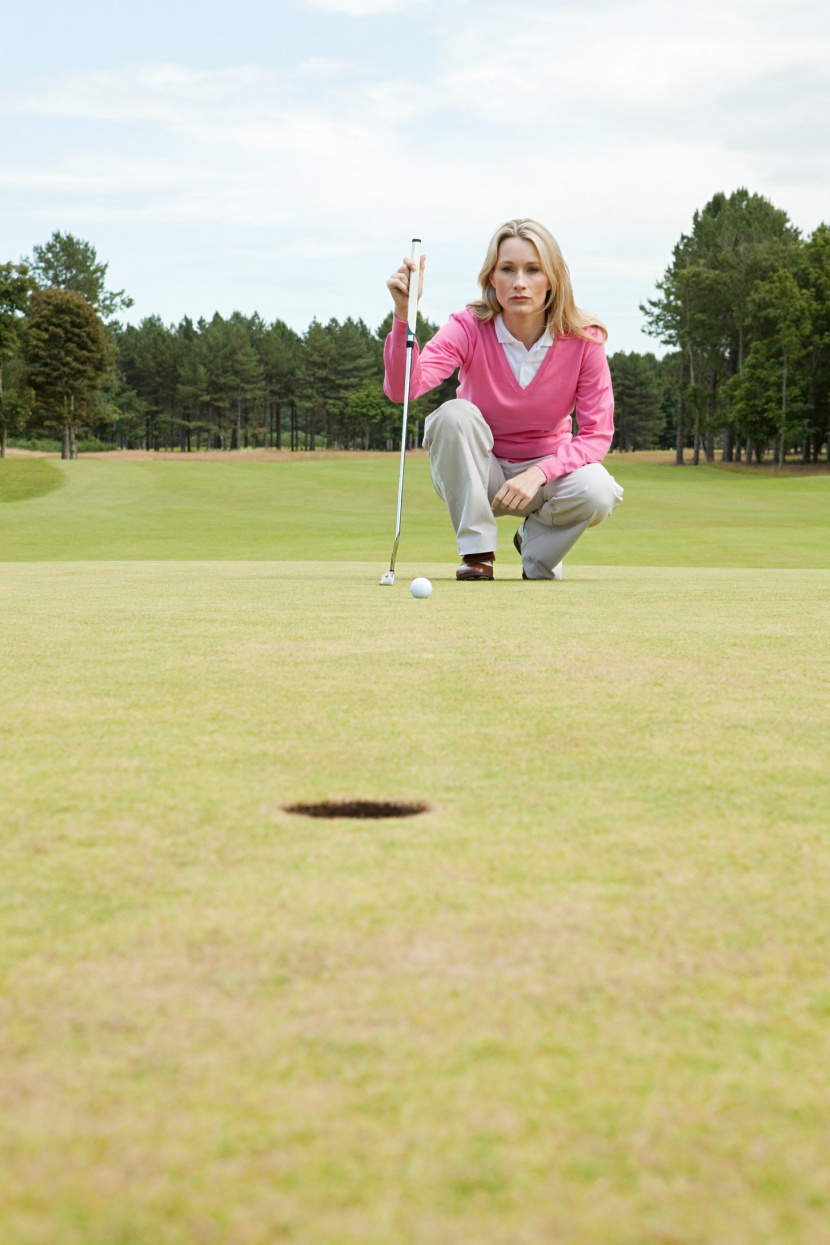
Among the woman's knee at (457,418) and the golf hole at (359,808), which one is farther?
the woman's knee at (457,418)

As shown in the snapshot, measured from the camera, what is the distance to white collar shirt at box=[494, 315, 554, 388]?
6.53 meters

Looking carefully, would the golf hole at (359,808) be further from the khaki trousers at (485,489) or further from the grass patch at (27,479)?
the grass patch at (27,479)

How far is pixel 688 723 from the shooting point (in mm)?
2621

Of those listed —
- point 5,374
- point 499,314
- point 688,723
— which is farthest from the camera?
point 5,374

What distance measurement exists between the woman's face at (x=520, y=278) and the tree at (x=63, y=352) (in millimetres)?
50854

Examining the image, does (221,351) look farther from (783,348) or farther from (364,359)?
(783,348)

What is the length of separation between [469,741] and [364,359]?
97944 mm

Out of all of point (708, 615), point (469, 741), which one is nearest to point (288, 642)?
point (469, 741)

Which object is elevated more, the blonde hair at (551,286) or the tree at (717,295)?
the tree at (717,295)

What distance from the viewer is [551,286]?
20.9 feet

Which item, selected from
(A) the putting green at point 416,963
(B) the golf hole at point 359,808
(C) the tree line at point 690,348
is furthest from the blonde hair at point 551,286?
(C) the tree line at point 690,348

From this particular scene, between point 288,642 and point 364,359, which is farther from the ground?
Answer: point 364,359

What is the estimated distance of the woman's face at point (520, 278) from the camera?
6.25m

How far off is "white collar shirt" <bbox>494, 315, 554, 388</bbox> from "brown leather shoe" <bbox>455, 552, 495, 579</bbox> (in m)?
0.95
